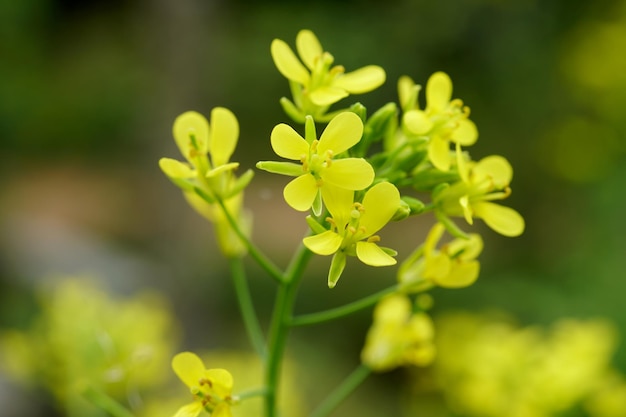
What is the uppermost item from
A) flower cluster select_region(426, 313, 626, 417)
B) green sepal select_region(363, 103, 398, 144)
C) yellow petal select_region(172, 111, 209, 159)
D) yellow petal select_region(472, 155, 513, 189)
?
yellow petal select_region(172, 111, 209, 159)

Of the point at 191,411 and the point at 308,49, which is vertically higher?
the point at 308,49

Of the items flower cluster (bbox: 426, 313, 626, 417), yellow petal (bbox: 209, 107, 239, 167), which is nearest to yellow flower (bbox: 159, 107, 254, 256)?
yellow petal (bbox: 209, 107, 239, 167)

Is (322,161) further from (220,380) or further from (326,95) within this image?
(220,380)

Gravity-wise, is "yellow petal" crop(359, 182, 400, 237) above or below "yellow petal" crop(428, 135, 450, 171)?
below

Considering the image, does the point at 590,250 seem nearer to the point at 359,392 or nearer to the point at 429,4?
the point at 359,392

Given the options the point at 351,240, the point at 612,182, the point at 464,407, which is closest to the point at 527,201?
the point at 612,182

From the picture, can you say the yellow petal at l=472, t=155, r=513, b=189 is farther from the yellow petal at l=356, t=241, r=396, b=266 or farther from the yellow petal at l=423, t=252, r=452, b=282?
the yellow petal at l=356, t=241, r=396, b=266

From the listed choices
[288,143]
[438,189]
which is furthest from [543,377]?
[288,143]
